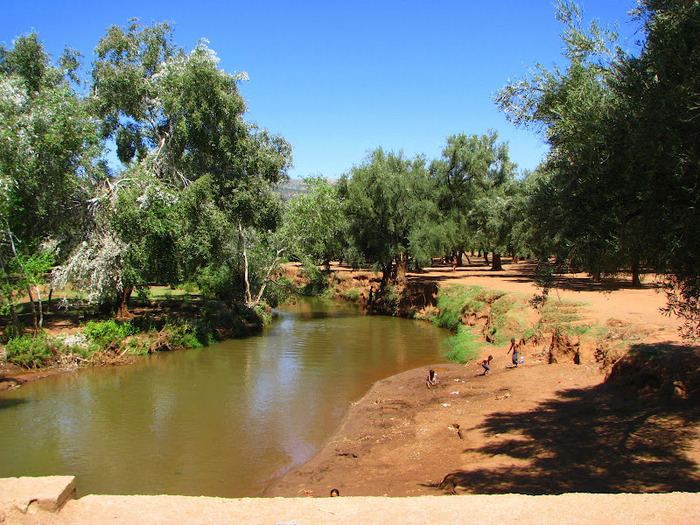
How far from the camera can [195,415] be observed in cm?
1527

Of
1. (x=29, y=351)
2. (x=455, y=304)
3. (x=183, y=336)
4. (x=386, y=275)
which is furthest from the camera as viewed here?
(x=386, y=275)

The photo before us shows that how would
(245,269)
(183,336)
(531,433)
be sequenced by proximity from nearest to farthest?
1. (531,433)
2. (183,336)
3. (245,269)

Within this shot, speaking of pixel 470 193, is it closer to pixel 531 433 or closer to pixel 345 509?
pixel 531 433

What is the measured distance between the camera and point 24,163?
1834 centimetres

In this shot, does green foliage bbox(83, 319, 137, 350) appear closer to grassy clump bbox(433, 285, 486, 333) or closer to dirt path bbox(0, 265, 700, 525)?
dirt path bbox(0, 265, 700, 525)

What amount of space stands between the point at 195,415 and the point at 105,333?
28.0 ft

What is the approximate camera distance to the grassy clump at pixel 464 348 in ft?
70.4

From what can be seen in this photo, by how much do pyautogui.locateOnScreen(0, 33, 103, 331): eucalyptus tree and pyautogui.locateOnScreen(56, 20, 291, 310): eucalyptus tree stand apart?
1.73 metres

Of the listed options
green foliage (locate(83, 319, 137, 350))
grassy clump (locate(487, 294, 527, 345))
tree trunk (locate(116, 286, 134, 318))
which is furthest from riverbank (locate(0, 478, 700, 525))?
tree trunk (locate(116, 286, 134, 318))

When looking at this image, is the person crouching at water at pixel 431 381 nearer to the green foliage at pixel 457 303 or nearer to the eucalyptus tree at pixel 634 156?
the eucalyptus tree at pixel 634 156

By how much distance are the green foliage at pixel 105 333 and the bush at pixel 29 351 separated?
5.64ft

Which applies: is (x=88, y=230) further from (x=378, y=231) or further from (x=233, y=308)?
(x=378, y=231)

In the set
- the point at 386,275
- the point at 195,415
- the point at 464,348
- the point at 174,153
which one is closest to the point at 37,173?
the point at 174,153

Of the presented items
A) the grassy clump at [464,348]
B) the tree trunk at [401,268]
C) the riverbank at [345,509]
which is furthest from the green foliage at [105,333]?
the tree trunk at [401,268]
